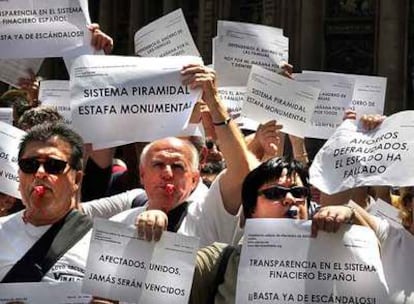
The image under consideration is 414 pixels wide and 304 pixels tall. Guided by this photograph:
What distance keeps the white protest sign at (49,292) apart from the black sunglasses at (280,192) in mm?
783

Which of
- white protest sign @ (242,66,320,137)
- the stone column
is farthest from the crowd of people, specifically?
the stone column

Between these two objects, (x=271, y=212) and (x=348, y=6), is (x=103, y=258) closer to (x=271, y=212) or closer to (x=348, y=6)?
(x=271, y=212)

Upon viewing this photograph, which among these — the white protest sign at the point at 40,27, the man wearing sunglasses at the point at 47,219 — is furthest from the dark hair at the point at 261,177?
the white protest sign at the point at 40,27

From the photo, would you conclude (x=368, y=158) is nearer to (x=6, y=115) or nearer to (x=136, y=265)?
(x=136, y=265)

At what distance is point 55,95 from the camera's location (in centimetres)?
584

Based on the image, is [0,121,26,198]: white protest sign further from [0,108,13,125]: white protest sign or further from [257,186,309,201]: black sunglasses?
[257,186,309,201]: black sunglasses

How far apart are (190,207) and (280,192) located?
65 centimetres


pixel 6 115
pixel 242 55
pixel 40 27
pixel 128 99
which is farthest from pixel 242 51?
pixel 128 99

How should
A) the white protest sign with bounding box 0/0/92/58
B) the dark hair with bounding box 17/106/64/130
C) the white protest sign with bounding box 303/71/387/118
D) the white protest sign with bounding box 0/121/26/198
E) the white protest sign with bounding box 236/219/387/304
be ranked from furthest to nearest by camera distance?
1. the white protest sign with bounding box 303/71/387/118
2. the dark hair with bounding box 17/106/64/130
3. the white protest sign with bounding box 0/0/92/58
4. the white protest sign with bounding box 0/121/26/198
5. the white protest sign with bounding box 236/219/387/304

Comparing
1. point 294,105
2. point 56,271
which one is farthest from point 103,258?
point 294,105

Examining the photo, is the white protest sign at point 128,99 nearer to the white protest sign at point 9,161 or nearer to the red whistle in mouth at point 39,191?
the white protest sign at point 9,161

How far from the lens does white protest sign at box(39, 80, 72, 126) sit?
5.76 meters

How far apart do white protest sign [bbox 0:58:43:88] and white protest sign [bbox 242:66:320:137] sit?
1533 millimetres

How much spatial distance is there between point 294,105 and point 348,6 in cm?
1405
